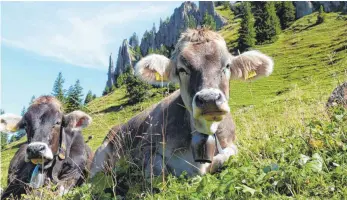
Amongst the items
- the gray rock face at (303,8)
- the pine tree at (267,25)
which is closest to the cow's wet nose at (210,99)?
the pine tree at (267,25)

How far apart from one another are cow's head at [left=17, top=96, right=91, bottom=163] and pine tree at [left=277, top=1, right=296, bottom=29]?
105517mm

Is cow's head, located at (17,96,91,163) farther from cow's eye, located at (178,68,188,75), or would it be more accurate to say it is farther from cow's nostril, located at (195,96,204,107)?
cow's nostril, located at (195,96,204,107)

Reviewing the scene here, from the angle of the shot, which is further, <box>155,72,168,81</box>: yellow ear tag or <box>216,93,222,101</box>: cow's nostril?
<box>155,72,168,81</box>: yellow ear tag

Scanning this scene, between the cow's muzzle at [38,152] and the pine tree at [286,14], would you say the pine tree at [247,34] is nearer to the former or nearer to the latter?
the pine tree at [286,14]

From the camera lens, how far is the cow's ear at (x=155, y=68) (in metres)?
6.54

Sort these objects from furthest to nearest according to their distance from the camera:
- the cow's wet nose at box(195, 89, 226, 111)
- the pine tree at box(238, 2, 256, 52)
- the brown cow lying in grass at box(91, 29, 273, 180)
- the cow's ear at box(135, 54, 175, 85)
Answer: the pine tree at box(238, 2, 256, 52) < the cow's ear at box(135, 54, 175, 85) < the brown cow lying in grass at box(91, 29, 273, 180) < the cow's wet nose at box(195, 89, 226, 111)

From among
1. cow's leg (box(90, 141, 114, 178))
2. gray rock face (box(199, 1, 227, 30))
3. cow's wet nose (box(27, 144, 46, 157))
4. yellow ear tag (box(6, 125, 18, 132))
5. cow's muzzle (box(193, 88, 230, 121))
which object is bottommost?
cow's leg (box(90, 141, 114, 178))

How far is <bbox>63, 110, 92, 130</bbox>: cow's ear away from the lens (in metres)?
9.18

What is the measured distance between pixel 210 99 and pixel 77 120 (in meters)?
Result: 5.27

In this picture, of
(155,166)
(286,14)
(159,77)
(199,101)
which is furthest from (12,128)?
(286,14)

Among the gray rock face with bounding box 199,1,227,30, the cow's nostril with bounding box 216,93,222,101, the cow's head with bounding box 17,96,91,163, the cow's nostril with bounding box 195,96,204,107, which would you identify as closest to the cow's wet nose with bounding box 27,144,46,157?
the cow's head with bounding box 17,96,91,163

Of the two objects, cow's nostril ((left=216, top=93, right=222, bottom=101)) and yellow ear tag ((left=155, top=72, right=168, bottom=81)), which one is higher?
yellow ear tag ((left=155, top=72, right=168, bottom=81))

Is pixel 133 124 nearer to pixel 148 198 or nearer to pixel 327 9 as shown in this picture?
pixel 148 198

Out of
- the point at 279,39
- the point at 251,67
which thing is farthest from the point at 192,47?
the point at 279,39
